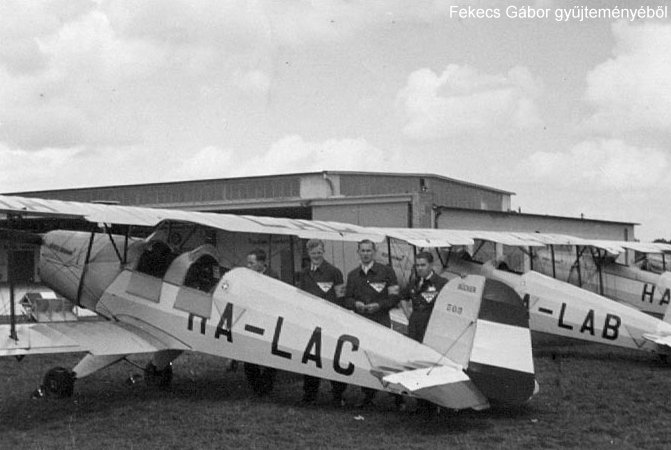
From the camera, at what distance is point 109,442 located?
5742mm

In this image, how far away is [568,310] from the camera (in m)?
10.3

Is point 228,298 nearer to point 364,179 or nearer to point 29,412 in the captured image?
point 29,412

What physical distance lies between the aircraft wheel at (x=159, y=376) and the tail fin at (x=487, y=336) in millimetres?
3364

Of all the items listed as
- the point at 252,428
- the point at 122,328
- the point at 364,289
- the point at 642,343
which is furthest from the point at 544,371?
the point at 122,328

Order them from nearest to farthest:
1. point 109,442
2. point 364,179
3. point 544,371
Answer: point 109,442, point 544,371, point 364,179

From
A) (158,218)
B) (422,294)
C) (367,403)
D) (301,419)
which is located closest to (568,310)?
(422,294)

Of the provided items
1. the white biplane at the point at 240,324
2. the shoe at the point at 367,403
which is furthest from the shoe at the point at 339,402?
the white biplane at the point at 240,324

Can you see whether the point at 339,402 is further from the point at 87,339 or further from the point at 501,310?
the point at 87,339

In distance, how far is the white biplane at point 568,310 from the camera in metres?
9.49

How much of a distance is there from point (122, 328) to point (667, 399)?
5524 millimetres

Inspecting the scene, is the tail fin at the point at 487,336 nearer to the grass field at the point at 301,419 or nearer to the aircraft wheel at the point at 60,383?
the grass field at the point at 301,419

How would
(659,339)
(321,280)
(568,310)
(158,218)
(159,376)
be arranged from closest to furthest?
(321,280), (158,218), (159,376), (659,339), (568,310)

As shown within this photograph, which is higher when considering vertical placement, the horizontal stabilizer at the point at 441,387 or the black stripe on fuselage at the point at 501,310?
the black stripe on fuselage at the point at 501,310

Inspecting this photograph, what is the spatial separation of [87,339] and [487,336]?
3.87 metres
